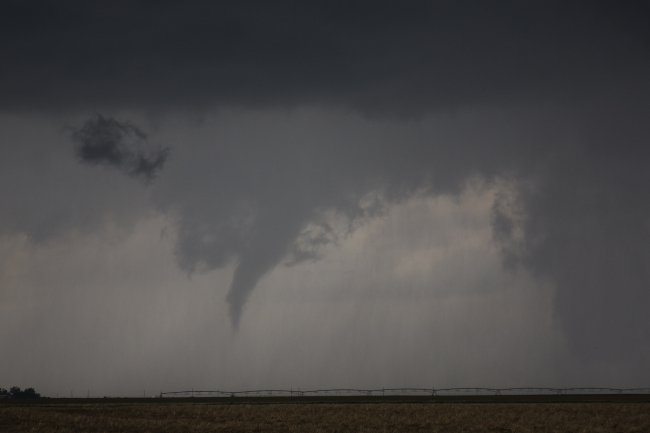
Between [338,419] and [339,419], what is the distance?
151 millimetres

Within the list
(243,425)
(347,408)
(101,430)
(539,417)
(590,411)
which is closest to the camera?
(101,430)

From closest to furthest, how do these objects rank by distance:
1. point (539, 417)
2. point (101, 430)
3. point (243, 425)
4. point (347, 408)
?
point (101, 430), point (243, 425), point (539, 417), point (347, 408)

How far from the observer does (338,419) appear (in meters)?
76.0

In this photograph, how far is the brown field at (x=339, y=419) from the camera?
67438 millimetres

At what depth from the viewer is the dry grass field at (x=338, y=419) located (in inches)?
2653

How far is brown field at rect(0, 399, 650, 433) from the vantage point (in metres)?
67.4

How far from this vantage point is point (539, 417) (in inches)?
3054

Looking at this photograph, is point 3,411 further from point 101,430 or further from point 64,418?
point 101,430

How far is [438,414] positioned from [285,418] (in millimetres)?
22612

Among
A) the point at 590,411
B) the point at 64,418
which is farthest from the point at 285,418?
the point at 590,411

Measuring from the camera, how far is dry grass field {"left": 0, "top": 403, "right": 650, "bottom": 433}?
67.4 metres

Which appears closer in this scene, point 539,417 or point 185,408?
point 539,417

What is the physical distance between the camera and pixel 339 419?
75.9 meters

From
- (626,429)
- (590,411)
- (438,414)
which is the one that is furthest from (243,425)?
(590,411)
